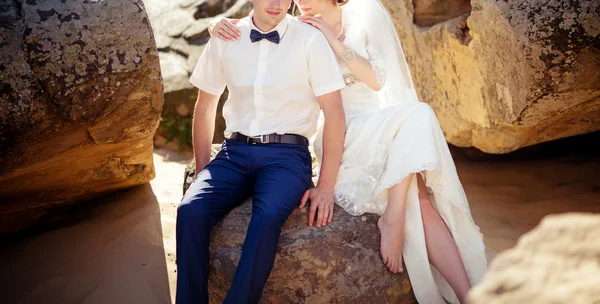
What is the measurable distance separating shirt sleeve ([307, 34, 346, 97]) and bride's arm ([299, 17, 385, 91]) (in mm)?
192

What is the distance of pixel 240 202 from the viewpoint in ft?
10.5

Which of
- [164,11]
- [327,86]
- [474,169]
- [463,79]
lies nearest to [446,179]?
[327,86]

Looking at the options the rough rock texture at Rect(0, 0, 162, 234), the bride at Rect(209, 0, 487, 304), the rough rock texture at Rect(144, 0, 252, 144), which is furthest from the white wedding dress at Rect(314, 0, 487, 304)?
the rough rock texture at Rect(144, 0, 252, 144)

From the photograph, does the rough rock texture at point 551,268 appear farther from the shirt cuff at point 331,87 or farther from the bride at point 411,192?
the shirt cuff at point 331,87

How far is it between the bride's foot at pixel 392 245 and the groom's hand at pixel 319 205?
29cm

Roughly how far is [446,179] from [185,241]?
136cm

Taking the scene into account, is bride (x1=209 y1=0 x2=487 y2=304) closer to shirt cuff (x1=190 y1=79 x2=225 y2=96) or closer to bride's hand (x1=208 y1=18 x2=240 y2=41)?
bride's hand (x1=208 y1=18 x2=240 y2=41)

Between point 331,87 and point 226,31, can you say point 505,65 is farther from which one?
point 226,31

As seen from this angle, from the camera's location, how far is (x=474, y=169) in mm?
5215

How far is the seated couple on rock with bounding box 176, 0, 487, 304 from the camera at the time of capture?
302 centimetres

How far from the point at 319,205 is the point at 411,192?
496 mm

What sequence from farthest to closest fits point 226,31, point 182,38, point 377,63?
point 182,38 → point 377,63 → point 226,31

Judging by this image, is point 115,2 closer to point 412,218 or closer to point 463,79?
point 412,218

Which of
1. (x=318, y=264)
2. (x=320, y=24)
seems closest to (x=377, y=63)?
(x=320, y=24)
